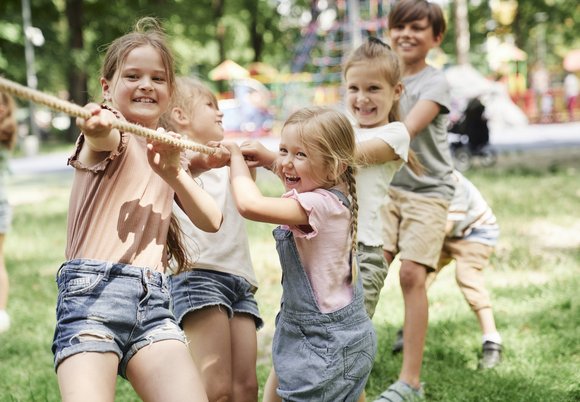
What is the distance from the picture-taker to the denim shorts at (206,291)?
9.59ft

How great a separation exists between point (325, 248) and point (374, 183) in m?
0.64

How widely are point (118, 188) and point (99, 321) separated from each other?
42 centimetres

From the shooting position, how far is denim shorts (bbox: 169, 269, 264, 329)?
2.92 metres

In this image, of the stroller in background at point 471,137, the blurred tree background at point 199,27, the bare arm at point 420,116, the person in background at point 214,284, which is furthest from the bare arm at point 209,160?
the blurred tree background at point 199,27

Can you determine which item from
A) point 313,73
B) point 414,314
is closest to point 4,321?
point 414,314

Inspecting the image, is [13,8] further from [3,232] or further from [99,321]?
[99,321]

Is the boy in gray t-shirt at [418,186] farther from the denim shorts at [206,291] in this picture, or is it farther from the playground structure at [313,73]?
the playground structure at [313,73]

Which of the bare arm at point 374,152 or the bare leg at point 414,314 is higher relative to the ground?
the bare arm at point 374,152

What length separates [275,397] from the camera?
2.79 m

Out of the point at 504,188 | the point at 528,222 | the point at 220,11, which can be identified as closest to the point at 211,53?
the point at 220,11

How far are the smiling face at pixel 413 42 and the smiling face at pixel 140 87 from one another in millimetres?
1625

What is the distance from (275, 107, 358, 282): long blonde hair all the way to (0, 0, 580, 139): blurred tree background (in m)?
14.8

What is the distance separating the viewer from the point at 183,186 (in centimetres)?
247

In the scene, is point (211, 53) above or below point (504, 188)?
above
